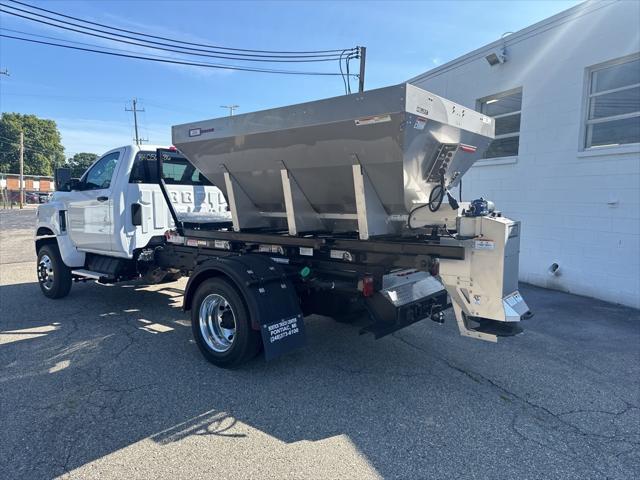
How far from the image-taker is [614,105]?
24.8ft

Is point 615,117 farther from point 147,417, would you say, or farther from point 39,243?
point 39,243

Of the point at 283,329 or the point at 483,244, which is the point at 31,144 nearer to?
the point at 283,329

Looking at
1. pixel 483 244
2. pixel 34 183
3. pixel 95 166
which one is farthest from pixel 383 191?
pixel 34 183

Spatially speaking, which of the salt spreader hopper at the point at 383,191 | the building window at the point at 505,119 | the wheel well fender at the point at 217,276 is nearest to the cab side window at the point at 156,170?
the salt spreader hopper at the point at 383,191

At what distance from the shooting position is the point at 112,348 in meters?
4.97

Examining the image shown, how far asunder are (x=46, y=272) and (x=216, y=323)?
181 inches

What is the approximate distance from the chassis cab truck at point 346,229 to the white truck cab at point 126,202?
2.88 feet

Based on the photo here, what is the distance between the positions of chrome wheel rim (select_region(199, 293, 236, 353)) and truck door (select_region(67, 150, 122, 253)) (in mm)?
2552

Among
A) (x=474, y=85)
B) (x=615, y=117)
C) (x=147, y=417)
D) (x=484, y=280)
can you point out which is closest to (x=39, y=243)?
(x=147, y=417)

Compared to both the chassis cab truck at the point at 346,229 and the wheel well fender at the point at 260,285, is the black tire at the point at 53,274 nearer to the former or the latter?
the chassis cab truck at the point at 346,229

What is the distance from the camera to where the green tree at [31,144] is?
6569cm

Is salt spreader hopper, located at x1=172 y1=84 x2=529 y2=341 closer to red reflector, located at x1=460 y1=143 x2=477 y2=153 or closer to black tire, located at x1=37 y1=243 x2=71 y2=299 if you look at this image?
red reflector, located at x1=460 y1=143 x2=477 y2=153

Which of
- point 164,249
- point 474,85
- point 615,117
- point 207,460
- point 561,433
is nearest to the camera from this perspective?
Answer: point 207,460

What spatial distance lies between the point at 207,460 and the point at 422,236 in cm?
278
